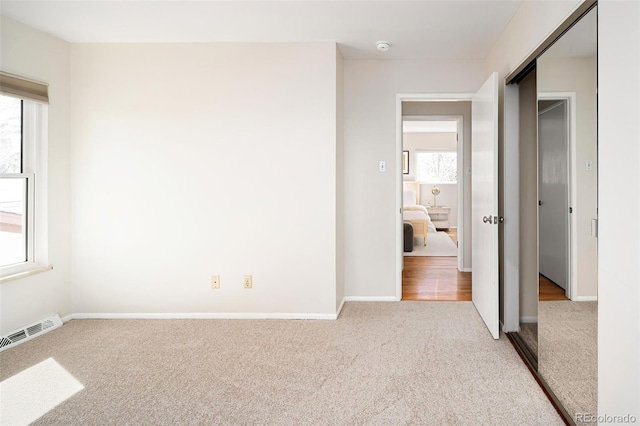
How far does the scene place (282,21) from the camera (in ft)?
9.98

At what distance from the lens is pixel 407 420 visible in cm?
200

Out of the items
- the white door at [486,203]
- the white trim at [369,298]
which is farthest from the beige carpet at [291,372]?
the white trim at [369,298]

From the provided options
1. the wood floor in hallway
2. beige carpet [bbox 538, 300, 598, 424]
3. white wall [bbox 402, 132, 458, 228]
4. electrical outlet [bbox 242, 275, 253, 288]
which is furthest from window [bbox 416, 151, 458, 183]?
beige carpet [bbox 538, 300, 598, 424]

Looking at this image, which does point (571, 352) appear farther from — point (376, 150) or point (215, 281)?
point (215, 281)

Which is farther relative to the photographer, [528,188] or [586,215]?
[528,188]

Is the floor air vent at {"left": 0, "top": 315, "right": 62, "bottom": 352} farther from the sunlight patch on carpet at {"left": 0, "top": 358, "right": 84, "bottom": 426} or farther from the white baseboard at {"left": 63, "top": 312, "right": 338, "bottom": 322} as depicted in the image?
the sunlight patch on carpet at {"left": 0, "top": 358, "right": 84, "bottom": 426}

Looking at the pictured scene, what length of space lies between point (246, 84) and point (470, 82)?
2.16 metres

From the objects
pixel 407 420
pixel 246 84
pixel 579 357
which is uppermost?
pixel 246 84

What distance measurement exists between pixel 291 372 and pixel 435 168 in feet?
27.3

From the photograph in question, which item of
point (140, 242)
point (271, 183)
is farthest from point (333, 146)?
point (140, 242)

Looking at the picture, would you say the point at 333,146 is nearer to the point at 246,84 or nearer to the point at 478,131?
the point at 246,84

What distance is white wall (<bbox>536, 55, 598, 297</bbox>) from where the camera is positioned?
1.73 meters
